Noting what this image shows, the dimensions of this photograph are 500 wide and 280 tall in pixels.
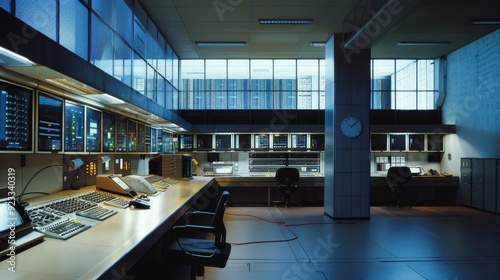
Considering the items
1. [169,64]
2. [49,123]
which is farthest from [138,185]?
[169,64]

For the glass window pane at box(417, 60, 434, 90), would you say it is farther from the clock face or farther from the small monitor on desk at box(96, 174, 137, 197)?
the small monitor on desk at box(96, 174, 137, 197)

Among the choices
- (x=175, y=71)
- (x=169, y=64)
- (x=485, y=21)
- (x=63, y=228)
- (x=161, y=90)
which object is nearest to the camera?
(x=63, y=228)

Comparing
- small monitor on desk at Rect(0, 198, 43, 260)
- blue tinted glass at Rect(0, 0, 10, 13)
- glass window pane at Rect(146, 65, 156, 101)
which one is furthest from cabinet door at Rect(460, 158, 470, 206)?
blue tinted glass at Rect(0, 0, 10, 13)

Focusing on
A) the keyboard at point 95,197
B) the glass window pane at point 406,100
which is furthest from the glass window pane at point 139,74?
the glass window pane at point 406,100

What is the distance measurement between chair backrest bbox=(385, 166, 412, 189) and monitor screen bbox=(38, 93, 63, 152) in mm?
7209

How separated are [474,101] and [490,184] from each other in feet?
6.65

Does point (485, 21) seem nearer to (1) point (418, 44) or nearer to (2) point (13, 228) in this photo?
(1) point (418, 44)

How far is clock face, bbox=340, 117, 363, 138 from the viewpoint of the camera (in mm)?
6203

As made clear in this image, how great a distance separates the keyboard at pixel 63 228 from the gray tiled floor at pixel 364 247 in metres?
1.92

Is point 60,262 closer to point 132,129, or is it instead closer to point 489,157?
point 132,129

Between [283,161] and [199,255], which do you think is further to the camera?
[283,161]

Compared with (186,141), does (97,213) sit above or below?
below

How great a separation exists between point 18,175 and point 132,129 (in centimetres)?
250

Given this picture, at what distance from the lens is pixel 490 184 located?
6965mm
